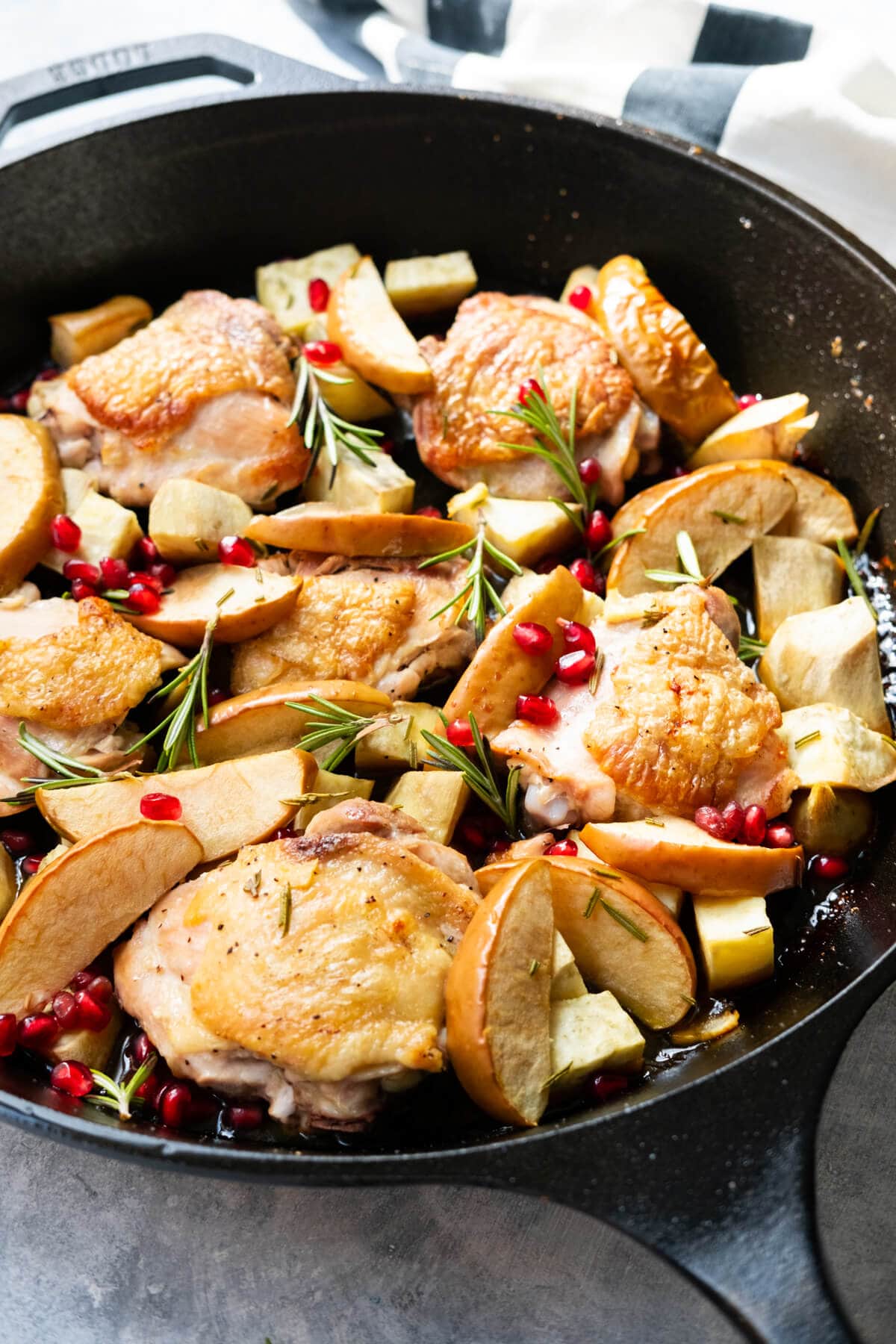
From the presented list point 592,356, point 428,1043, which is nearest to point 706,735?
point 428,1043

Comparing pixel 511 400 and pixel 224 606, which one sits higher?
pixel 511 400

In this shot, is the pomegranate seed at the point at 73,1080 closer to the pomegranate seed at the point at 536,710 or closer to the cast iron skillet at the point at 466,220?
the pomegranate seed at the point at 536,710

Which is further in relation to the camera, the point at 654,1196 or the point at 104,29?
the point at 104,29

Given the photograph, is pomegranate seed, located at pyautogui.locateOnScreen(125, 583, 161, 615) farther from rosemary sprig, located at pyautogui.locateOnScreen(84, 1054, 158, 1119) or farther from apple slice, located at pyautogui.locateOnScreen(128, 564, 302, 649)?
rosemary sprig, located at pyautogui.locateOnScreen(84, 1054, 158, 1119)

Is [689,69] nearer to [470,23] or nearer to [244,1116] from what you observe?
[470,23]

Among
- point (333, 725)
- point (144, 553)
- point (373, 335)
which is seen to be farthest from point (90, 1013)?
point (373, 335)

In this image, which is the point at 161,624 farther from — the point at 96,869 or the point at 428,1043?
the point at 428,1043

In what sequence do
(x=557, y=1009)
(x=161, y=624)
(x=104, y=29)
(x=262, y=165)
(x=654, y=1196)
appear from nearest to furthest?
(x=654, y=1196)
(x=557, y=1009)
(x=161, y=624)
(x=262, y=165)
(x=104, y=29)
